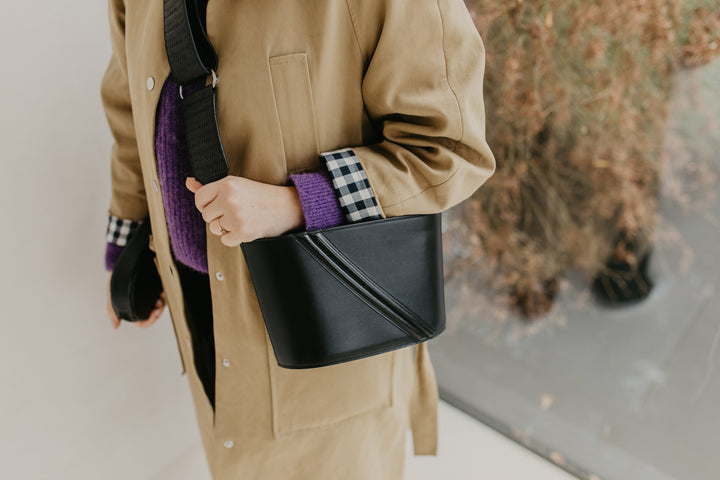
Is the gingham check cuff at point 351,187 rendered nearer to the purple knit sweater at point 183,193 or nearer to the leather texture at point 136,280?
the purple knit sweater at point 183,193

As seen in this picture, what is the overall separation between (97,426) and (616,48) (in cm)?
149

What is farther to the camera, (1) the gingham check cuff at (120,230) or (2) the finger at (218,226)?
(1) the gingham check cuff at (120,230)

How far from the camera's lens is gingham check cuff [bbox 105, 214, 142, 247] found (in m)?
0.92

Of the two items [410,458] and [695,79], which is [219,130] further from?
[410,458]

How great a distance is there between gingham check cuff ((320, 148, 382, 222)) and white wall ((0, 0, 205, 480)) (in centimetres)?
68

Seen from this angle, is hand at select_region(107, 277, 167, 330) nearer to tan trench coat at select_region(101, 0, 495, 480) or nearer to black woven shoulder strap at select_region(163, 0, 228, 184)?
tan trench coat at select_region(101, 0, 495, 480)

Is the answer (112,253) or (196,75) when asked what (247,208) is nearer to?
(196,75)

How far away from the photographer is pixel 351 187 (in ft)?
1.89

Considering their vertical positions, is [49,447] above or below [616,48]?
below

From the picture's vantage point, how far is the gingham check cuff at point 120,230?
3.02ft

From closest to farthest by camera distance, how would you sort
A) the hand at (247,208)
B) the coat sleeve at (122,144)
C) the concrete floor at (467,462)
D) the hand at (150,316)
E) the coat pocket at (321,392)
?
the hand at (247,208) → the coat pocket at (321,392) → the coat sleeve at (122,144) → the hand at (150,316) → the concrete floor at (467,462)

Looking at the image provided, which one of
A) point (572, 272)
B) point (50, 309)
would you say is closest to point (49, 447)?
point (50, 309)

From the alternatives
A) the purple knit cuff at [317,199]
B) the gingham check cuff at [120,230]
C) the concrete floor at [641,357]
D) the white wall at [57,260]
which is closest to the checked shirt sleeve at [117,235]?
the gingham check cuff at [120,230]

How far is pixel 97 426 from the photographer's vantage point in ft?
3.74
